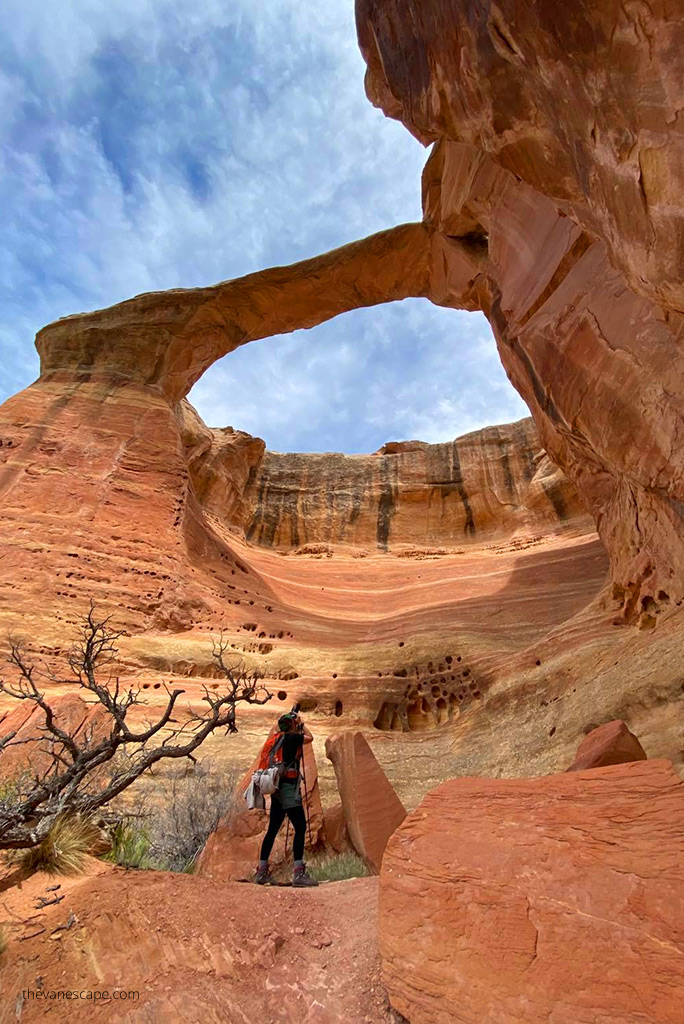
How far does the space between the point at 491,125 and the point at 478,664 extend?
874cm

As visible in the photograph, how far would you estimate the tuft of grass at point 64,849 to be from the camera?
3459 mm

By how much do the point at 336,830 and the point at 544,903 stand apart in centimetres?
401

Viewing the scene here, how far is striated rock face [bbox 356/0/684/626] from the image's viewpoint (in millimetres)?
2789

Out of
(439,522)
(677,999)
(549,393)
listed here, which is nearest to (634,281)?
(677,999)

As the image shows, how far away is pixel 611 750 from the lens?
349 centimetres

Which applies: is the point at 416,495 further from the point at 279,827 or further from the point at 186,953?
the point at 186,953

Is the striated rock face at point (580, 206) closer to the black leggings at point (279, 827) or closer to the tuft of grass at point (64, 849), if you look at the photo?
the black leggings at point (279, 827)

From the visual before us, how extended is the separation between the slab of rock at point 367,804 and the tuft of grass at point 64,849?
211cm

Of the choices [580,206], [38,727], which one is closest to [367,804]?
[38,727]

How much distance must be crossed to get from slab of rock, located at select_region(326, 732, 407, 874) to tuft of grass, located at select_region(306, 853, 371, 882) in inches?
2.8

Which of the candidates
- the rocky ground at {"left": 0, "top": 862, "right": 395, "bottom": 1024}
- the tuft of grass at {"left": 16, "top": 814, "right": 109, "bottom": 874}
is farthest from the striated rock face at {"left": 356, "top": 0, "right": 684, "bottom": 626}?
the tuft of grass at {"left": 16, "top": 814, "right": 109, "bottom": 874}

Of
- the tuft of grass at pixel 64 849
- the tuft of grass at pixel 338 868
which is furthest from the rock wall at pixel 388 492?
the tuft of grass at pixel 64 849

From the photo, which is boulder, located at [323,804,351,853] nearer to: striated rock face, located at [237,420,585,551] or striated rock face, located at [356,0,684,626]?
striated rock face, located at [356,0,684,626]

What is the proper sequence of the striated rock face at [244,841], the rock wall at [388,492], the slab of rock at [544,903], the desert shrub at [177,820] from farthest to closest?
the rock wall at [388,492] → the striated rock face at [244,841] → the desert shrub at [177,820] → the slab of rock at [544,903]
